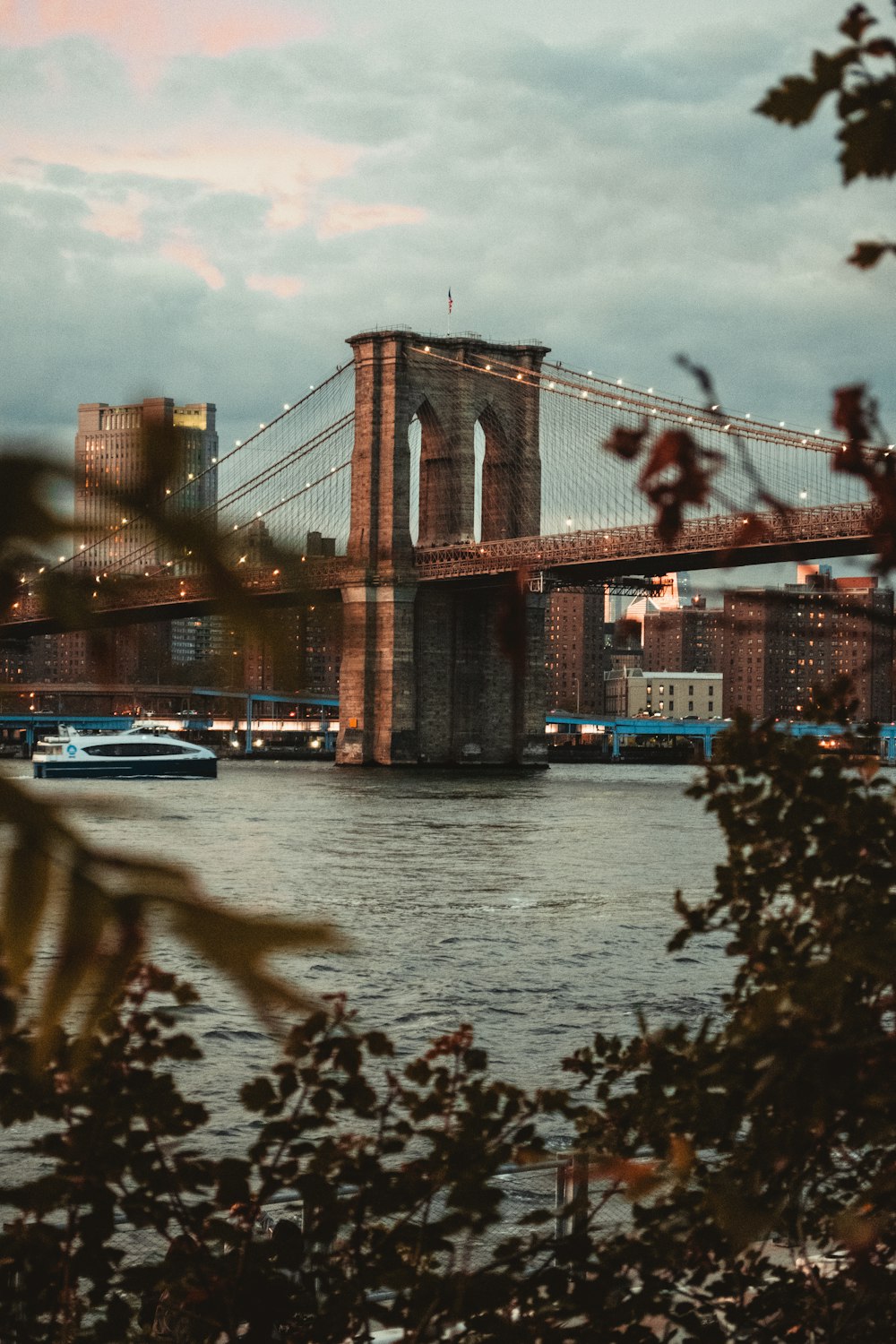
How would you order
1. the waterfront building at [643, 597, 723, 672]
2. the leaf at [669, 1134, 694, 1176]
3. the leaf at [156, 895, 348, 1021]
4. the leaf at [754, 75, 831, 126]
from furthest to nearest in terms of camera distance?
the waterfront building at [643, 597, 723, 672] → the leaf at [669, 1134, 694, 1176] → the leaf at [754, 75, 831, 126] → the leaf at [156, 895, 348, 1021]

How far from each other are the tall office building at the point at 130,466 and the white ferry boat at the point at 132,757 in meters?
61.2

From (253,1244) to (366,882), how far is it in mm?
25887

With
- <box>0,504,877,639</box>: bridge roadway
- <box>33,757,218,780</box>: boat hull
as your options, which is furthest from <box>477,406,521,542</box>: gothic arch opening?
<box>33,757,218,780</box>: boat hull

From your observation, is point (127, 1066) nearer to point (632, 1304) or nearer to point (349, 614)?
point (632, 1304)

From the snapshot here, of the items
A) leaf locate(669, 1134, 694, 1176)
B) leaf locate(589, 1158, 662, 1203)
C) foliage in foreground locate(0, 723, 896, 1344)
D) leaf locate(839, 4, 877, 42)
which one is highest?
leaf locate(839, 4, 877, 42)

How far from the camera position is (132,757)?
216 feet

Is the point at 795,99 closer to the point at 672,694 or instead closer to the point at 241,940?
the point at 241,940

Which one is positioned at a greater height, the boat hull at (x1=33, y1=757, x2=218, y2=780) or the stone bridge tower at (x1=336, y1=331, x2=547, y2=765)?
the stone bridge tower at (x1=336, y1=331, x2=547, y2=765)

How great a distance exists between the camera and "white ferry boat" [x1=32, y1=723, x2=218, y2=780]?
202 ft

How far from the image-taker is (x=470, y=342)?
78.8m

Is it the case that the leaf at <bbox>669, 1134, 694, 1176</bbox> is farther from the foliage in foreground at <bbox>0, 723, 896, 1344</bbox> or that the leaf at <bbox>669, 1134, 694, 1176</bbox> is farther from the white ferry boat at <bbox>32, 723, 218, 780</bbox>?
the white ferry boat at <bbox>32, 723, 218, 780</bbox>

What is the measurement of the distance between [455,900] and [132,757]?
41.7 m

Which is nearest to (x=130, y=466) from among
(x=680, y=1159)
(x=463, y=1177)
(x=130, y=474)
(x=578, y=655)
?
(x=130, y=474)

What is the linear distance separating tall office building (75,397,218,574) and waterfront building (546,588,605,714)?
490 feet
